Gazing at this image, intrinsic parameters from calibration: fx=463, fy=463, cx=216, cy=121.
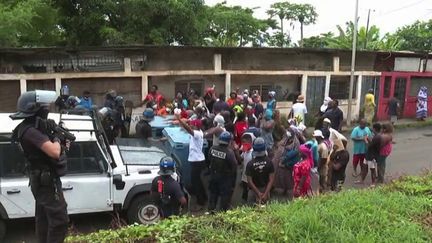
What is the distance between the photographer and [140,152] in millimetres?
8094

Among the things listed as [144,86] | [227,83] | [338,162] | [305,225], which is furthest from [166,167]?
[227,83]

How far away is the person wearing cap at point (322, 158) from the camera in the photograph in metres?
8.51

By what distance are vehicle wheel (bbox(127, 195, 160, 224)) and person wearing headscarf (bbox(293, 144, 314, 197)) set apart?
7.84 feet

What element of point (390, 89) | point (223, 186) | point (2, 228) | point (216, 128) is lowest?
point (2, 228)

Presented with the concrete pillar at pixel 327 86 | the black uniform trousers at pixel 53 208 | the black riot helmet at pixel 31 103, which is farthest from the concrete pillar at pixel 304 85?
the black riot helmet at pixel 31 103

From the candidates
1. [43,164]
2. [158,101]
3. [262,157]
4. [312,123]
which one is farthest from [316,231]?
[312,123]

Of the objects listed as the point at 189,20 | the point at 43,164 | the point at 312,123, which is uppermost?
the point at 189,20

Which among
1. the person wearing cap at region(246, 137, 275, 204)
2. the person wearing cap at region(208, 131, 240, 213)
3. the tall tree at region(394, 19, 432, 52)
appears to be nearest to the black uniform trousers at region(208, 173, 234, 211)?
the person wearing cap at region(208, 131, 240, 213)

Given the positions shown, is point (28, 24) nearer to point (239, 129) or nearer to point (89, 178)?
point (239, 129)

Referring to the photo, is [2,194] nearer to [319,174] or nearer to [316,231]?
[316,231]

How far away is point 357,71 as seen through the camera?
714 inches

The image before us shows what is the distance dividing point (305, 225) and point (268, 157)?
370cm

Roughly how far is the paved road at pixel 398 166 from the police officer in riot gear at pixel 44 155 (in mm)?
2877

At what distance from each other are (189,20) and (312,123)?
592 centimetres
